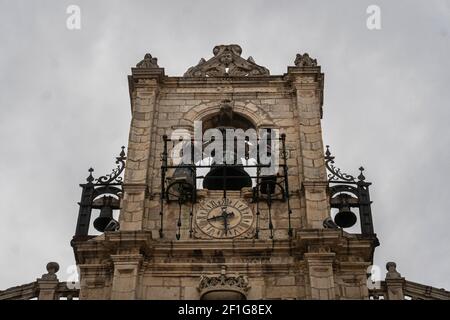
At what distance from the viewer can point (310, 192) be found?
19125mm

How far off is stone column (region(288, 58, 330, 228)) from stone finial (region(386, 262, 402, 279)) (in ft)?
4.86

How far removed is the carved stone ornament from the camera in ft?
76.2

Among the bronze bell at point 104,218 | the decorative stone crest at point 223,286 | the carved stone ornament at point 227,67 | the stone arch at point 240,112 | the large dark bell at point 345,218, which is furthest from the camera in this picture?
the carved stone ornament at point 227,67

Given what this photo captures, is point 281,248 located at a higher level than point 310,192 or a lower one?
lower

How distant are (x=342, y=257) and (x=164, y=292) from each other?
3.23m

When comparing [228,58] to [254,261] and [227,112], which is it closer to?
[227,112]

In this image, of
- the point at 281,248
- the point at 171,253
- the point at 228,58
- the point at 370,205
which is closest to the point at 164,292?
the point at 171,253

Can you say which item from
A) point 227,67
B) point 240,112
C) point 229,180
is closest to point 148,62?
point 227,67

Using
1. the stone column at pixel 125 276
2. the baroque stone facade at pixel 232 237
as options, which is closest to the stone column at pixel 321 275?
the baroque stone facade at pixel 232 237

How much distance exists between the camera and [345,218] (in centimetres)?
1950

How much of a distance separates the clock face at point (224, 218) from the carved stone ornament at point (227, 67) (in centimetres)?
463

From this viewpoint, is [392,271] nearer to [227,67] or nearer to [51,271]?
[51,271]

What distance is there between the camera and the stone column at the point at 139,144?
1884 centimetres

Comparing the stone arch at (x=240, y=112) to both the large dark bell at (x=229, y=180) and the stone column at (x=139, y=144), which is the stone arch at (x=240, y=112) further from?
the large dark bell at (x=229, y=180)
